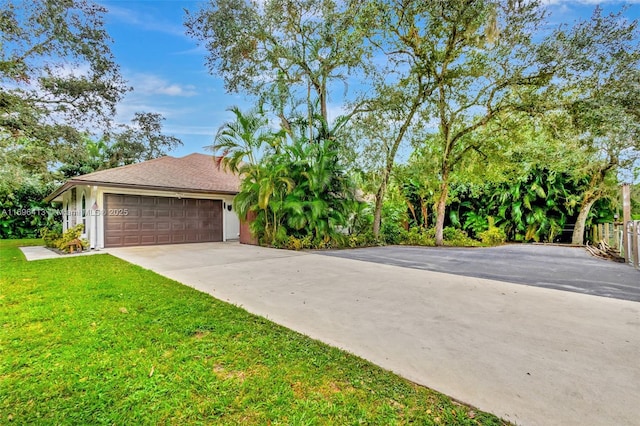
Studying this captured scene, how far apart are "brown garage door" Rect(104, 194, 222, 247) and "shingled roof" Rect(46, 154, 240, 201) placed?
2.29 feet

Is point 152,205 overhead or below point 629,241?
overhead

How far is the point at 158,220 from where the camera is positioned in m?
11.5

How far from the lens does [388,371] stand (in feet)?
7.34

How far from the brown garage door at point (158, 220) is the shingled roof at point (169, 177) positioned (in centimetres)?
70

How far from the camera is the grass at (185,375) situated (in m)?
1.77

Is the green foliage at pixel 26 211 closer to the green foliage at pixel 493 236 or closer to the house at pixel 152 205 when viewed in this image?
the house at pixel 152 205

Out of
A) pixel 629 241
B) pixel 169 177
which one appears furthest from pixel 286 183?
pixel 629 241

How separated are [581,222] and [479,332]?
42.6 feet

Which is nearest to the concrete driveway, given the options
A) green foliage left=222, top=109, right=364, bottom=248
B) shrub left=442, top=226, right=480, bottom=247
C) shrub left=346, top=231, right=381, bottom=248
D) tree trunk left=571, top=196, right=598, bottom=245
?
green foliage left=222, top=109, right=364, bottom=248

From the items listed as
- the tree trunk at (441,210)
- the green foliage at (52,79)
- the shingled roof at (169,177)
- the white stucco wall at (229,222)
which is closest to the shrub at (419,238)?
the tree trunk at (441,210)

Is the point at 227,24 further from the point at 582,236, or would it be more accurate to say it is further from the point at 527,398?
the point at 582,236

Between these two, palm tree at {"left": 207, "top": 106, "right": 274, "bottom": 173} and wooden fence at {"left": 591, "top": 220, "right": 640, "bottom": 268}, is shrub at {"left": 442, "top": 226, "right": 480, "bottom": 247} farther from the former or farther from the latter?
palm tree at {"left": 207, "top": 106, "right": 274, "bottom": 173}

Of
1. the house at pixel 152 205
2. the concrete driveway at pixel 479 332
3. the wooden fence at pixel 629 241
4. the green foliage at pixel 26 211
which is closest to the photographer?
the concrete driveway at pixel 479 332

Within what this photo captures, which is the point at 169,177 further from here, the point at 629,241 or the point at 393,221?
the point at 629,241
